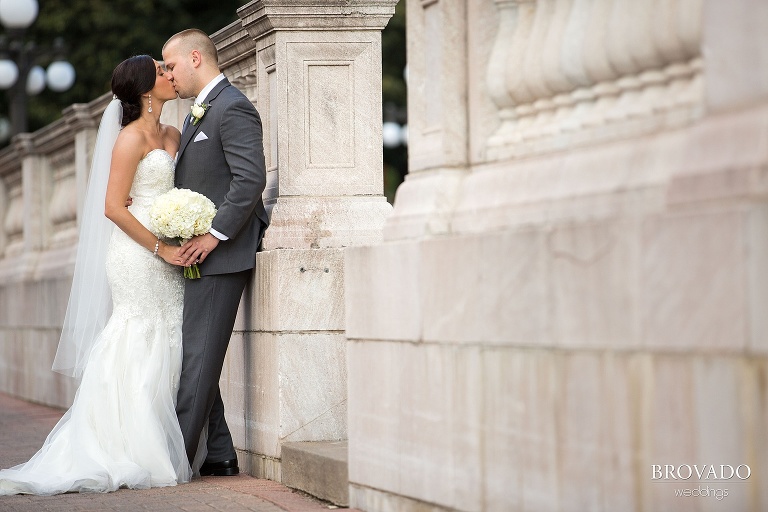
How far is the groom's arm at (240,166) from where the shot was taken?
7.12 m

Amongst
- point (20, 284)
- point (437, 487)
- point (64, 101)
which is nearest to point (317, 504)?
point (437, 487)

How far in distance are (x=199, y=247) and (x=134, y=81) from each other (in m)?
1.13

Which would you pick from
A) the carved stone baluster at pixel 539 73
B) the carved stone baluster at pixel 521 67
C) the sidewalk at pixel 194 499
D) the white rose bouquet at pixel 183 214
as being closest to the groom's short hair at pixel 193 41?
the white rose bouquet at pixel 183 214

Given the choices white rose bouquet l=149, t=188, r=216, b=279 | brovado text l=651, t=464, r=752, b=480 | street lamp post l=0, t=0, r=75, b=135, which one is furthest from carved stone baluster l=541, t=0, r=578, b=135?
street lamp post l=0, t=0, r=75, b=135

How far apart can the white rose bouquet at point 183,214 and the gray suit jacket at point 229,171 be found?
6cm

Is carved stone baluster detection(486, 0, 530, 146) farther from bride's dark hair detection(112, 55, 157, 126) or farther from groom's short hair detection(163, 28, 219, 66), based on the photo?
bride's dark hair detection(112, 55, 157, 126)

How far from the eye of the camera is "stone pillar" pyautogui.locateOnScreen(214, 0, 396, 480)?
714 centimetres

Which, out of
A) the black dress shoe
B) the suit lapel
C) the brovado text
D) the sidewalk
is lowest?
the sidewalk

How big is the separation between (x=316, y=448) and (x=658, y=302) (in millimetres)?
3367

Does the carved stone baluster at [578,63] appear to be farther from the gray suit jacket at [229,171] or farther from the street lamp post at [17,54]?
the street lamp post at [17,54]

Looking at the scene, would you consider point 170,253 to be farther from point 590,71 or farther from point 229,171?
point 590,71

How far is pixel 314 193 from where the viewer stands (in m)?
7.48

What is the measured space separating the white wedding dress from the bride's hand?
123 millimetres

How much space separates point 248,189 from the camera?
23.4 ft
